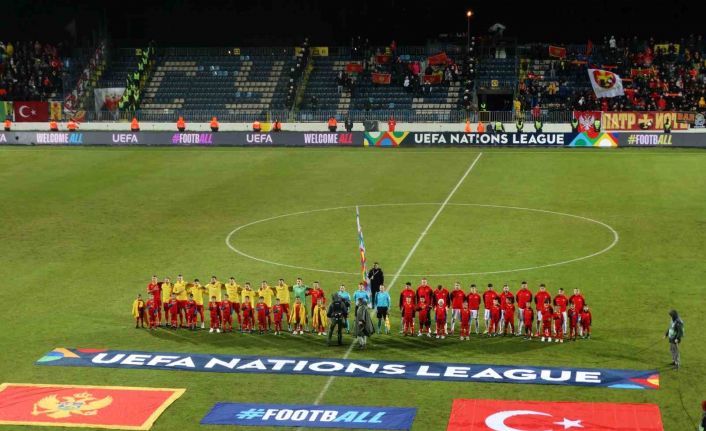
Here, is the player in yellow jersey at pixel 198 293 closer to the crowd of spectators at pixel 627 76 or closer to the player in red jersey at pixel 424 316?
the player in red jersey at pixel 424 316

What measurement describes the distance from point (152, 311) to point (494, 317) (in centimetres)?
870

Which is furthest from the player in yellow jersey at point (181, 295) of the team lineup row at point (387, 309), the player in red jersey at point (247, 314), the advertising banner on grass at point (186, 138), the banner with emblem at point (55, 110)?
the banner with emblem at point (55, 110)

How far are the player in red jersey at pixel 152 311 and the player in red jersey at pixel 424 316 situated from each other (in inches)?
266

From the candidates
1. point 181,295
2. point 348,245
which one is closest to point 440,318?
point 181,295

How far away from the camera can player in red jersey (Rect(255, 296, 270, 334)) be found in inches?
1050

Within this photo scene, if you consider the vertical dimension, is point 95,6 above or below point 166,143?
above

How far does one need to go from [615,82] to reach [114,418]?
2195 inches

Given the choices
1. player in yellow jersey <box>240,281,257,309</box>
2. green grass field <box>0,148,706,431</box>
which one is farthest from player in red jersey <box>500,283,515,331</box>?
player in yellow jersey <box>240,281,257,309</box>

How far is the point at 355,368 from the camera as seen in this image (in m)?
23.7

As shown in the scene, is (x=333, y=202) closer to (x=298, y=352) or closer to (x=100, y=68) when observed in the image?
(x=298, y=352)

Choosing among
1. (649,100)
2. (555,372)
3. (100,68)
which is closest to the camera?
(555,372)

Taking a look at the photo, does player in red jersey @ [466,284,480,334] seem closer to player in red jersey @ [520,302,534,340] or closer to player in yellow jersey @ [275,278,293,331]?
player in red jersey @ [520,302,534,340]

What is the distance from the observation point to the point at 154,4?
80875 millimetres

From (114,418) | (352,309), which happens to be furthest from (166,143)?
(114,418)
